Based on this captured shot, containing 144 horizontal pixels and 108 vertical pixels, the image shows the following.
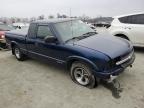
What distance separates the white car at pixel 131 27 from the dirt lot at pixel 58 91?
1539mm

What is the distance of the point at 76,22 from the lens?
5.72 meters

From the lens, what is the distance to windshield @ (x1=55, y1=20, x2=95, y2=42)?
4953 mm

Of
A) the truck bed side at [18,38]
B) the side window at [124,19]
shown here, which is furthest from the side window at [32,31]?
the side window at [124,19]

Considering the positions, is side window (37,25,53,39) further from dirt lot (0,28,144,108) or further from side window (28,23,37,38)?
dirt lot (0,28,144,108)

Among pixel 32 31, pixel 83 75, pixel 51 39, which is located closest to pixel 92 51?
pixel 83 75

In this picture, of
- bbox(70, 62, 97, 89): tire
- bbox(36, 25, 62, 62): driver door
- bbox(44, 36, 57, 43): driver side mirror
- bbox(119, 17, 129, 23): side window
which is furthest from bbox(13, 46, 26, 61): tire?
bbox(119, 17, 129, 23): side window

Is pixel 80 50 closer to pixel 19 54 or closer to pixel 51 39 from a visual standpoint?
pixel 51 39

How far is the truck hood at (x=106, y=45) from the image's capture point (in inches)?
162

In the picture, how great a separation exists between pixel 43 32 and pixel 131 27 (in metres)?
3.90

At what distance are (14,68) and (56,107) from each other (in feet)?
10.5

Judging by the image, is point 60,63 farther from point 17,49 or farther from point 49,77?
point 17,49

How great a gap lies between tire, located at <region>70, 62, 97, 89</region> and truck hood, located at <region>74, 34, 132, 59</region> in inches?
20.0

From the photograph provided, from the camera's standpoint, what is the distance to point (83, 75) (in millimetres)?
4551

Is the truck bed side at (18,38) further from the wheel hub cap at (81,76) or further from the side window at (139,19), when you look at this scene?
the side window at (139,19)
